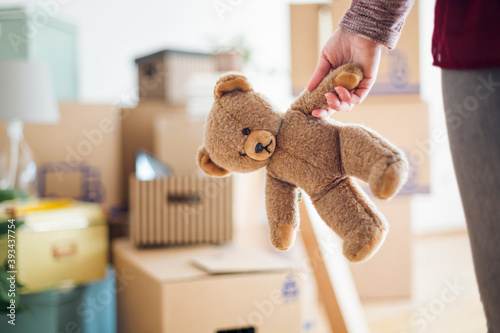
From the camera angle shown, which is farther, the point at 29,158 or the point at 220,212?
the point at 29,158

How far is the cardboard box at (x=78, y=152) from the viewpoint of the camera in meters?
1.66

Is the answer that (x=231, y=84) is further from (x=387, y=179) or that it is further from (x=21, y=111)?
(x=21, y=111)

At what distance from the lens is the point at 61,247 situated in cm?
127

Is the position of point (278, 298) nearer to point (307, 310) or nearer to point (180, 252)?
point (180, 252)

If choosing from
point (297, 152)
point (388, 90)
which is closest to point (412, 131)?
point (388, 90)

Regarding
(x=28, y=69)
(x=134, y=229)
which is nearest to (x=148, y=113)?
(x=28, y=69)

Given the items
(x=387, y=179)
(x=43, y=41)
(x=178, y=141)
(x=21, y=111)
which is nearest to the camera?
(x=387, y=179)

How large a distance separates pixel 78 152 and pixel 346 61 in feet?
4.51

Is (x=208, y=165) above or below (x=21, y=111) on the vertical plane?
below

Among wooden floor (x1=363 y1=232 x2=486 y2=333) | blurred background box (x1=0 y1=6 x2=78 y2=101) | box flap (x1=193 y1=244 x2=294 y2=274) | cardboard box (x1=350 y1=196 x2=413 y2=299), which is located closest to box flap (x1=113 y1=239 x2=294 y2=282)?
box flap (x1=193 y1=244 x2=294 y2=274)

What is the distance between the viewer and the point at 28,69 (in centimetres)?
150

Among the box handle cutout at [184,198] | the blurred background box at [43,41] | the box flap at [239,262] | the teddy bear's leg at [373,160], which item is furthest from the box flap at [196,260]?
the blurred background box at [43,41]

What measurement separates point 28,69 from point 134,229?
0.65 m

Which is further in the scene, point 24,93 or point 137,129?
point 137,129
